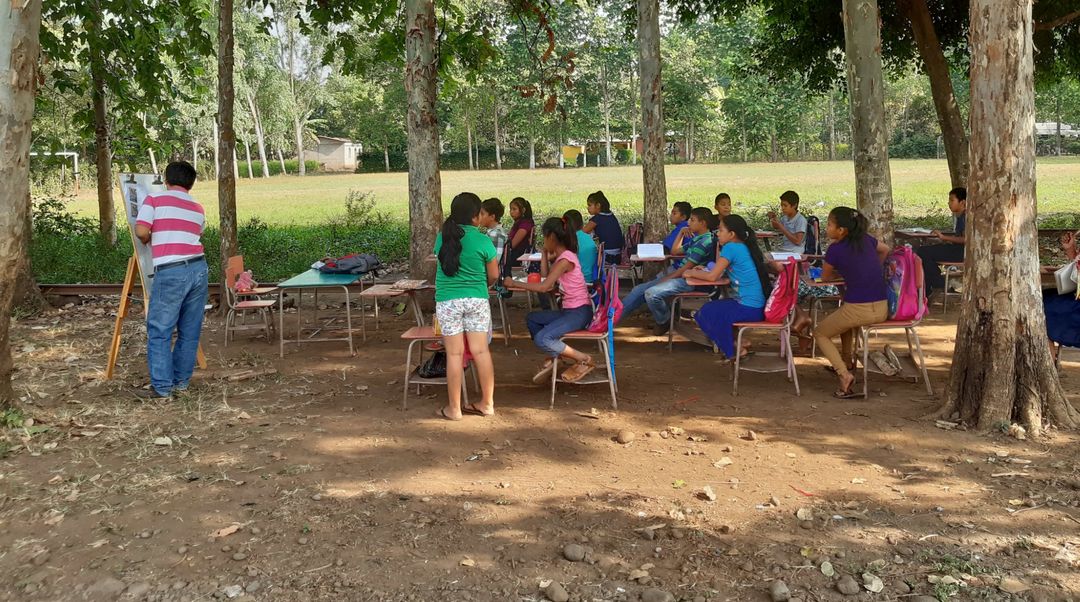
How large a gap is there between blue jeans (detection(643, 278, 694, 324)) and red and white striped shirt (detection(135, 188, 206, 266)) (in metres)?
4.01

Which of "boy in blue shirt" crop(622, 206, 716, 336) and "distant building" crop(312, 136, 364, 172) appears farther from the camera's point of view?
"distant building" crop(312, 136, 364, 172)

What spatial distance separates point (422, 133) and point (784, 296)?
4564 mm

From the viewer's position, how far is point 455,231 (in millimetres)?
5590

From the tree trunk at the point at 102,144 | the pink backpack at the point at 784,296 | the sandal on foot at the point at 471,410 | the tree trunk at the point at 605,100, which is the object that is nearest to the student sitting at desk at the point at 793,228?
the pink backpack at the point at 784,296

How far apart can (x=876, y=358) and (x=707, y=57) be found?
57641 millimetres

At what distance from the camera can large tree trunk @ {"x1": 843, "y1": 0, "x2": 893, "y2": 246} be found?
8586 mm

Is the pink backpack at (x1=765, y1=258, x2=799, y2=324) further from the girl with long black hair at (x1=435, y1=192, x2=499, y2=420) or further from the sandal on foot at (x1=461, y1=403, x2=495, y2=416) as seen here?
the sandal on foot at (x1=461, y1=403, x2=495, y2=416)

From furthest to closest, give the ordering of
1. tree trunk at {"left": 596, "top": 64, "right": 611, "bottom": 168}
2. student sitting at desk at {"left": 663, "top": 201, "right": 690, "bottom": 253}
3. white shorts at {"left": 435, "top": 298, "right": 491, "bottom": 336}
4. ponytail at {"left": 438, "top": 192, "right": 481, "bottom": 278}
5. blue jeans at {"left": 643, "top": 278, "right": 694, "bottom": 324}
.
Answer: tree trunk at {"left": 596, "top": 64, "right": 611, "bottom": 168} < student sitting at desk at {"left": 663, "top": 201, "right": 690, "bottom": 253} < blue jeans at {"left": 643, "top": 278, "right": 694, "bottom": 324} < white shorts at {"left": 435, "top": 298, "right": 491, "bottom": 336} < ponytail at {"left": 438, "top": 192, "right": 481, "bottom": 278}

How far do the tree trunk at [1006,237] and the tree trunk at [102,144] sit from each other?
983 cm

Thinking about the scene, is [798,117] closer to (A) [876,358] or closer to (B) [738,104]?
(B) [738,104]

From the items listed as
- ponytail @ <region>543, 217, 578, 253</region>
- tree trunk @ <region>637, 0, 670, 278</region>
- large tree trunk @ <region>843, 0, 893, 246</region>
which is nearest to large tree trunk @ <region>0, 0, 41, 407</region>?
ponytail @ <region>543, 217, 578, 253</region>

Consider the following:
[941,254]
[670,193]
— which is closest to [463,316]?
[941,254]

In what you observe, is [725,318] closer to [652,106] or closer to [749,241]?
[749,241]

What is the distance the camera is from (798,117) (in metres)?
60.0
